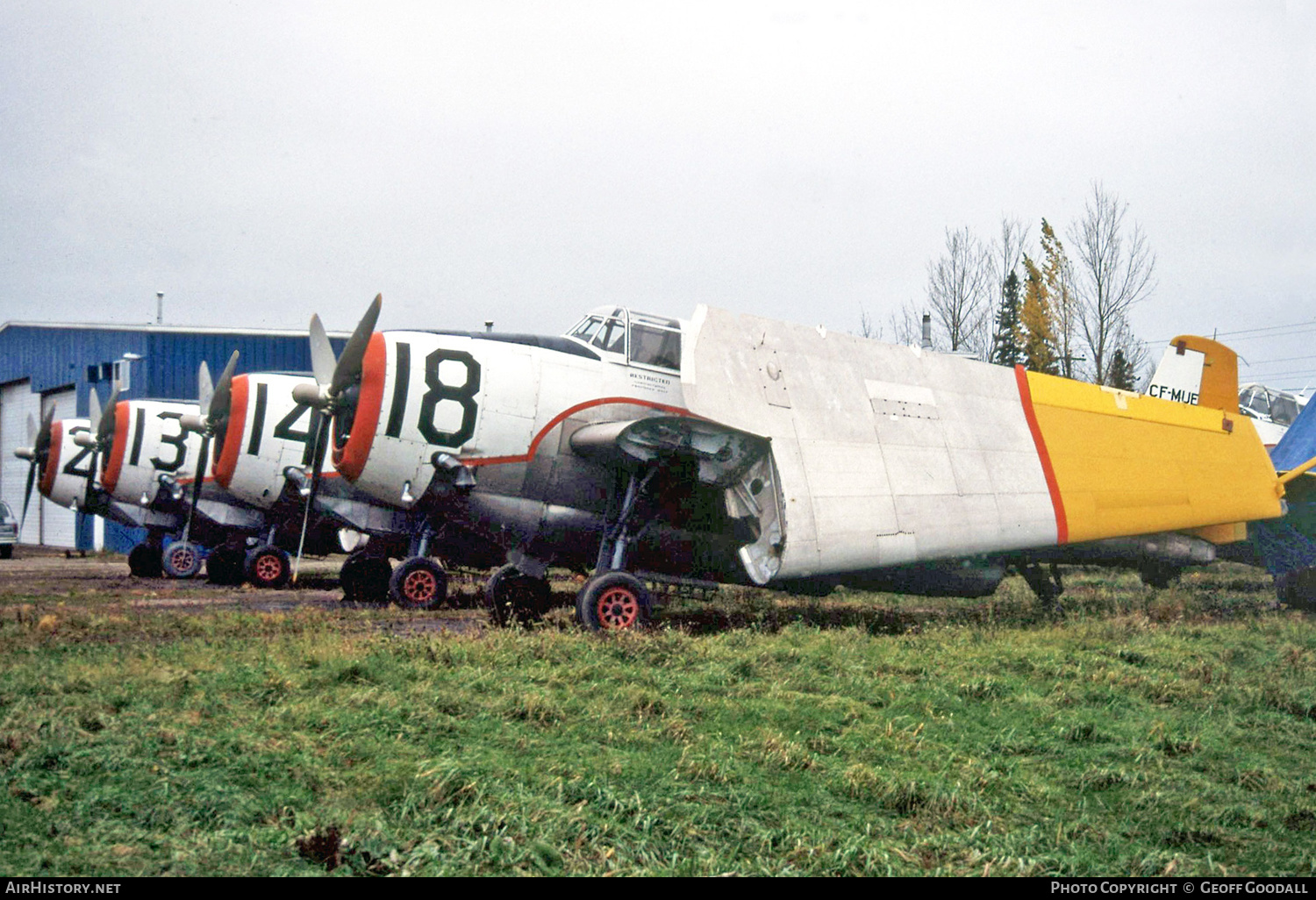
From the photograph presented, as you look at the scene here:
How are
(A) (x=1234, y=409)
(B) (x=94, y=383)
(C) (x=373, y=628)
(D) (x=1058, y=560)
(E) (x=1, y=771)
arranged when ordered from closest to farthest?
1. (E) (x=1, y=771)
2. (C) (x=373, y=628)
3. (D) (x=1058, y=560)
4. (A) (x=1234, y=409)
5. (B) (x=94, y=383)

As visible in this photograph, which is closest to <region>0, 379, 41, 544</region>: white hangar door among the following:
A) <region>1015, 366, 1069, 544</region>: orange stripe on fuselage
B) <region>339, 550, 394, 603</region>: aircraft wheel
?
<region>339, 550, 394, 603</region>: aircraft wheel

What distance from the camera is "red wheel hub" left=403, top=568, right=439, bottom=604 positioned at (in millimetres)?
12500

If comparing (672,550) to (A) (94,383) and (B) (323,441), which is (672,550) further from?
(A) (94,383)

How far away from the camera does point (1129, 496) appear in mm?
12898

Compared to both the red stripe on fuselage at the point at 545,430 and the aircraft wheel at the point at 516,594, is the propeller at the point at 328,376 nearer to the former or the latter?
the red stripe on fuselage at the point at 545,430

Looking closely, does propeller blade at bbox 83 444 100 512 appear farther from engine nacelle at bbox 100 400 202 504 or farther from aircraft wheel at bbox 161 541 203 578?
aircraft wheel at bbox 161 541 203 578

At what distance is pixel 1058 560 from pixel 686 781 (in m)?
9.39

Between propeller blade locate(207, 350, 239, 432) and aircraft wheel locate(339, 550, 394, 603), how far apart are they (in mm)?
3575

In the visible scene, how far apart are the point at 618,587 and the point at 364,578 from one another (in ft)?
21.0

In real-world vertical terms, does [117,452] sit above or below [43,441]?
below

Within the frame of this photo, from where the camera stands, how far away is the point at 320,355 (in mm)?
11992

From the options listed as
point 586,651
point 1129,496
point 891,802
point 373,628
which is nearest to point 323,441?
point 373,628

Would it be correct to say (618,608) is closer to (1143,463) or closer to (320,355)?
(320,355)

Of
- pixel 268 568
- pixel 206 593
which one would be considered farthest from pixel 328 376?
pixel 268 568
